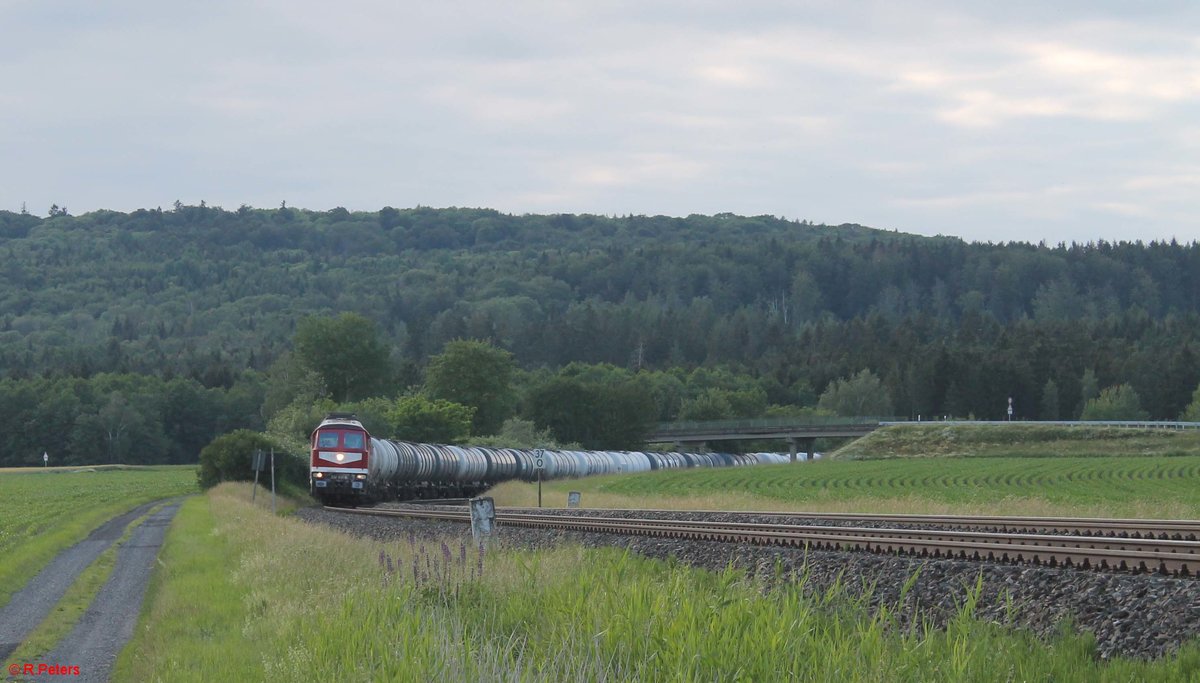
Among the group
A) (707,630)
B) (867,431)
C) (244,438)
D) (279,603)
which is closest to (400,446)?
(244,438)

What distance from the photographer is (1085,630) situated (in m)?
12.1

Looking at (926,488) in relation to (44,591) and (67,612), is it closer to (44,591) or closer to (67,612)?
(44,591)

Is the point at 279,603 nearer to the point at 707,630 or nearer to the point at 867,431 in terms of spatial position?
the point at 707,630

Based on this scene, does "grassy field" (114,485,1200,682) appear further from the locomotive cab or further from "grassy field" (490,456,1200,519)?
the locomotive cab

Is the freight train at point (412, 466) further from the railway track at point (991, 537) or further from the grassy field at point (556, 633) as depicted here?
the grassy field at point (556, 633)

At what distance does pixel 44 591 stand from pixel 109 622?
16.0 ft

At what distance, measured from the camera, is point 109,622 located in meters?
19.7

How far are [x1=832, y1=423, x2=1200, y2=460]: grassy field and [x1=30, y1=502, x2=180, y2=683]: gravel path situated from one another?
7304 cm

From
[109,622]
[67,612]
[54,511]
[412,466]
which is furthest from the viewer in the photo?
[412,466]

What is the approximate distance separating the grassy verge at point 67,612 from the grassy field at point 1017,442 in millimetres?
73859

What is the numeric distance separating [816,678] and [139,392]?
164 metres

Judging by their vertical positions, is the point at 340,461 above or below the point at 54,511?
above

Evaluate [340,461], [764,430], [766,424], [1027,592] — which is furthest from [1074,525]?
[766,424]

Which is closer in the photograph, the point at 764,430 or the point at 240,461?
the point at 240,461
